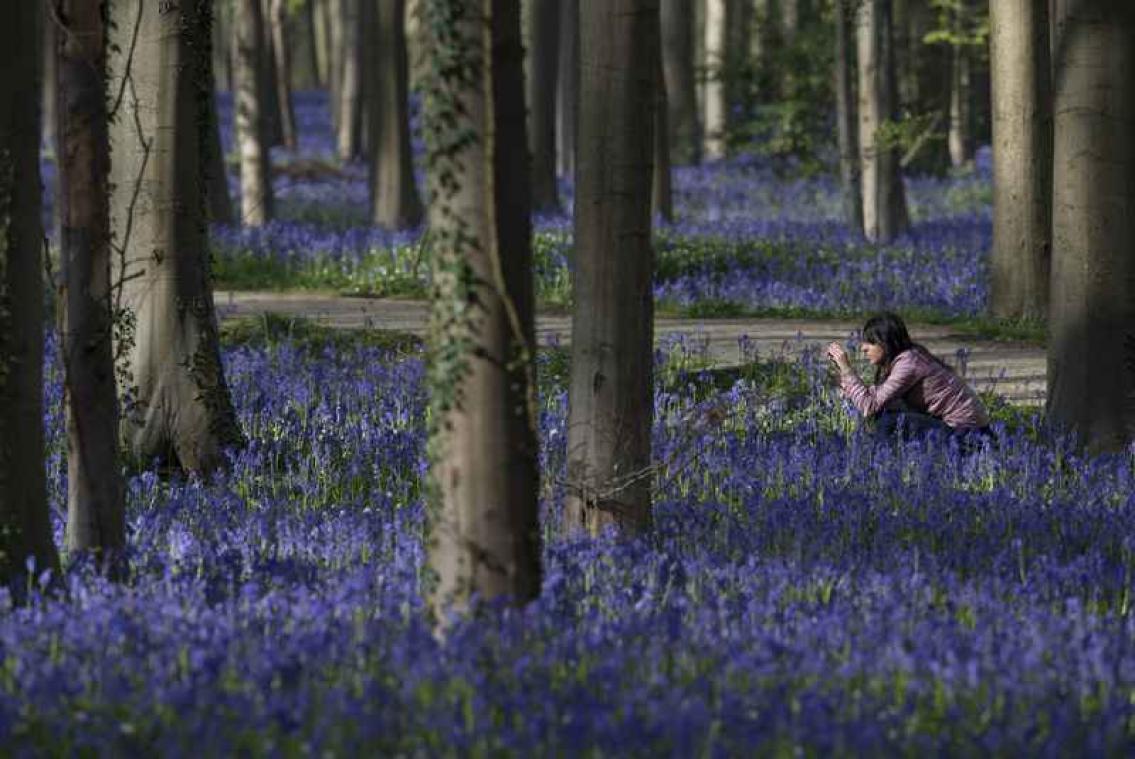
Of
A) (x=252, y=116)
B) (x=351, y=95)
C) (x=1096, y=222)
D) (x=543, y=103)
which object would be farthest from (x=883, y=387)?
(x=351, y=95)

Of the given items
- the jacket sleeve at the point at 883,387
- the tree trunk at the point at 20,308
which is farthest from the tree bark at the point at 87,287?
the jacket sleeve at the point at 883,387

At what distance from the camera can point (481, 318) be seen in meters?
5.91

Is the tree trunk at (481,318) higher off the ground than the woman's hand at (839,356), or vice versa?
the tree trunk at (481,318)

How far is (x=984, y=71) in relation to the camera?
41531 mm

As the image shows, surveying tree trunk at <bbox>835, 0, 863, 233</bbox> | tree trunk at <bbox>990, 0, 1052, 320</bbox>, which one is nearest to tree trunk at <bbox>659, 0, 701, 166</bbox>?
tree trunk at <bbox>835, 0, 863, 233</bbox>

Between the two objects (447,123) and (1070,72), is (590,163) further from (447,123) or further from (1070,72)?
(1070,72)

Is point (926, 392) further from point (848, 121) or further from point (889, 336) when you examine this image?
point (848, 121)

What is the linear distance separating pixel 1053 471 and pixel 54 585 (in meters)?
5.36

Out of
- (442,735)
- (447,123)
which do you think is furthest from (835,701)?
(447,123)

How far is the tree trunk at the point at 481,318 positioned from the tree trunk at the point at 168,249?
13.4ft

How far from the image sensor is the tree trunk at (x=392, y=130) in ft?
77.1

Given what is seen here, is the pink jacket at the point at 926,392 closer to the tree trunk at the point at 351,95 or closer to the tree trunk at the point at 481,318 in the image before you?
the tree trunk at the point at 481,318

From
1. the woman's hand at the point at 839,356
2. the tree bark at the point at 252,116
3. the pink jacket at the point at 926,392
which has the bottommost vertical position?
the pink jacket at the point at 926,392

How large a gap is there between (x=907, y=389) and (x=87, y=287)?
553 cm
